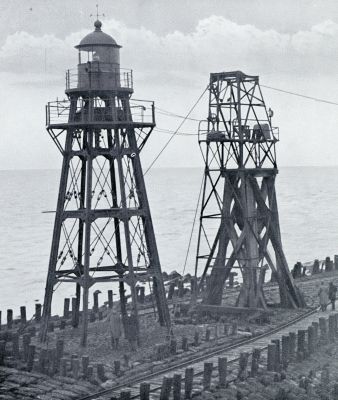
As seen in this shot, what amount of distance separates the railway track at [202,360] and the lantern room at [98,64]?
9.47 meters

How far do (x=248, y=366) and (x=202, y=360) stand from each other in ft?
4.88

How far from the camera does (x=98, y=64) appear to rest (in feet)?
96.7

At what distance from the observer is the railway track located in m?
23.1

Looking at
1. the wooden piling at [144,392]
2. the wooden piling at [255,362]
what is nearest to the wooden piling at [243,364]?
the wooden piling at [255,362]

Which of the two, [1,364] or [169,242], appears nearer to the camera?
[1,364]

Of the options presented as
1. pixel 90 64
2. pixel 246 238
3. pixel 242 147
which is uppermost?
pixel 90 64

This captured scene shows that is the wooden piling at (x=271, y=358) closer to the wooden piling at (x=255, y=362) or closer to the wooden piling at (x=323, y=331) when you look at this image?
the wooden piling at (x=255, y=362)

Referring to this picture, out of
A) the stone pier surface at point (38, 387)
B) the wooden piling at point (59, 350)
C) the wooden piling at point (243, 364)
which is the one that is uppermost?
the wooden piling at point (59, 350)

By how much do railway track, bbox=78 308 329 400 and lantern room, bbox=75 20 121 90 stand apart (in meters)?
9.47

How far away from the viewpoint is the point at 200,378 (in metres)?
24.6

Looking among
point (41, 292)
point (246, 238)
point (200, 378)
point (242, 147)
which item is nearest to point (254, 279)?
point (246, 238)

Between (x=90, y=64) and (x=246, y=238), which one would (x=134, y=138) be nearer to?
(x=90, y=64)

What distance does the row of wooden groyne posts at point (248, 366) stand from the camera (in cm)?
2222

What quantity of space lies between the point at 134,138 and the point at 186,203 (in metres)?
122
